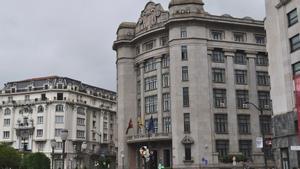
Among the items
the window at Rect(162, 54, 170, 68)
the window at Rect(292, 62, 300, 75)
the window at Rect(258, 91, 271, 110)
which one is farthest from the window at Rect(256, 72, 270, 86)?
the window at Rect(292, 62, 300, 75)

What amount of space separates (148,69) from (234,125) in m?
18.4

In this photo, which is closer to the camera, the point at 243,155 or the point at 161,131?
the point at 243,155

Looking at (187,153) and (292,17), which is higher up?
(292,17)

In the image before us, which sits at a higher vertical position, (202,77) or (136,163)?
(202,77)

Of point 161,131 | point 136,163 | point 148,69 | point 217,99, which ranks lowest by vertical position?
point 136,163

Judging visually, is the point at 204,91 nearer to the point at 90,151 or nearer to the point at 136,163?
the point at 136,163

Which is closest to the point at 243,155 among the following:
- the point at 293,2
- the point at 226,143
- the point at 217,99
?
the point at 226,143

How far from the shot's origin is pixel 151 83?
75375mm

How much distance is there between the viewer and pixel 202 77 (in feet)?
225

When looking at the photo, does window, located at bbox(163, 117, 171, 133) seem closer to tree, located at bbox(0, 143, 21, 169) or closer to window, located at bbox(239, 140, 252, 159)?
window, located at bbox(239, 140, 252, 159)

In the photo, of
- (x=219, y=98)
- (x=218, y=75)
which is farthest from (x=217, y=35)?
(x=219, y=98)

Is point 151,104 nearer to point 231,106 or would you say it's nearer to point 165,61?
point 165,61

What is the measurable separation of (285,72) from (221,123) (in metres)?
25.8

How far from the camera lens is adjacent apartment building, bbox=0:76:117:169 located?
348 feet
